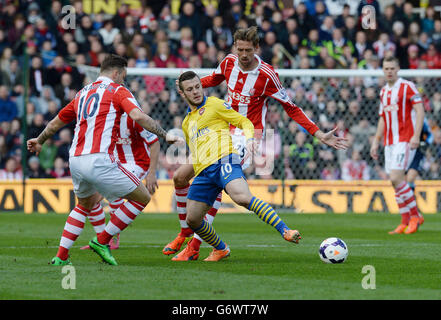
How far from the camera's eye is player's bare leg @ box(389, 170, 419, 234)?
1116 cm

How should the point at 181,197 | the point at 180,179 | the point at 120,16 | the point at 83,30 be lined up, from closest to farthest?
the point at 180,179 → the point at 181,197 → the point at 83,30 → the point at 120,16

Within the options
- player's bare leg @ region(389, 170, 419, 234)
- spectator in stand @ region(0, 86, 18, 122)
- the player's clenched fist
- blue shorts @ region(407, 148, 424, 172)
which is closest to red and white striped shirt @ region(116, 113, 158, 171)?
the player's clenched fist

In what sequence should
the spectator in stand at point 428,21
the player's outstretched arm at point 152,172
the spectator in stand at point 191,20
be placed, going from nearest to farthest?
the player's outstretched arm at point 152,172 → the spectator in stand at point 191,20 → the spectator in stand at point 428,21

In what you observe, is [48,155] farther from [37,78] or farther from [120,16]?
[120,16]

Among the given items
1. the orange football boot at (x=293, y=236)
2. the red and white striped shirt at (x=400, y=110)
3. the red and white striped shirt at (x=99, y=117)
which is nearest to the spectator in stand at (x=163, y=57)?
the red and white striped shirt at (x=400, y=110)

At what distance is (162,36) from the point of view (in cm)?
1769

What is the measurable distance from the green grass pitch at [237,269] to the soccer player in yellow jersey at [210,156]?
19.7 inches

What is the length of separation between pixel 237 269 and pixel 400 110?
5303 millimetres

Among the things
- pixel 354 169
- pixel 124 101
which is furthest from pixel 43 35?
pixel 124 101

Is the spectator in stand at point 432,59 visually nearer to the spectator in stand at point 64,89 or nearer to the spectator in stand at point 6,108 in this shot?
the spectator in stand at point 64,89

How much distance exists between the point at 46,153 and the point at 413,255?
9.46 metres

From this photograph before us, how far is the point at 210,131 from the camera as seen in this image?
24.3 ft

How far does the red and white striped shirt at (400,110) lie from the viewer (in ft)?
37.0

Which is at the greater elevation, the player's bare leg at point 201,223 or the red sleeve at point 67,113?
the red sleeve at point 67,113
